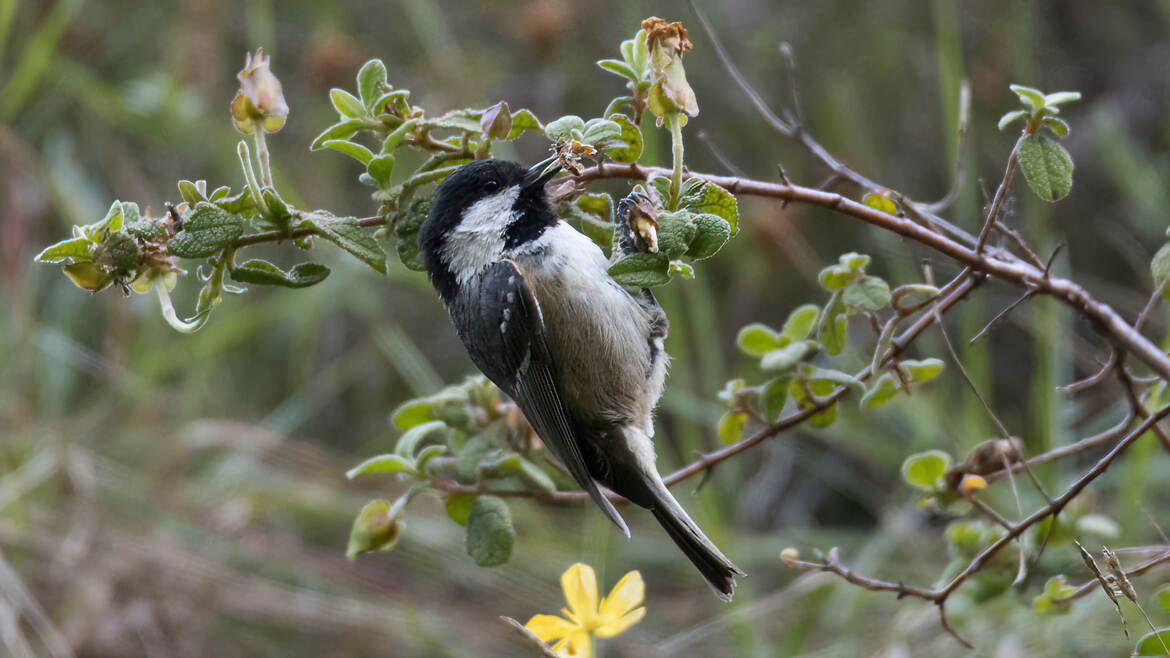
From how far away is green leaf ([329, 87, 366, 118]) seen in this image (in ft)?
4.05

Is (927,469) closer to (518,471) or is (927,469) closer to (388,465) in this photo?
(518,471)

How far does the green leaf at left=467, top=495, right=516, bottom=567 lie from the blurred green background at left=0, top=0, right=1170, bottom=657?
2.98 feet

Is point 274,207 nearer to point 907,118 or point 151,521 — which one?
point 151,521

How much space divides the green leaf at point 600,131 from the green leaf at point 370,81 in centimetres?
26

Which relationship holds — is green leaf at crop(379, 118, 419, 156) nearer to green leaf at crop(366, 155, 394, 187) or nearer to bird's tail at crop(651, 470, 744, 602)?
green leaf at crop(366, 155, 394, 187)

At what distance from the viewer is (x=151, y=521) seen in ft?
9.69

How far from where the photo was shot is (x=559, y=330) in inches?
68.4

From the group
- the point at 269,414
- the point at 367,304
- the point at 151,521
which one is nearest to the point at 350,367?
the point at 269,414

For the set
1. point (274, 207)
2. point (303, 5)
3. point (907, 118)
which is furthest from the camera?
point (303, 5)

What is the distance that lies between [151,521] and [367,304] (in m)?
0.86

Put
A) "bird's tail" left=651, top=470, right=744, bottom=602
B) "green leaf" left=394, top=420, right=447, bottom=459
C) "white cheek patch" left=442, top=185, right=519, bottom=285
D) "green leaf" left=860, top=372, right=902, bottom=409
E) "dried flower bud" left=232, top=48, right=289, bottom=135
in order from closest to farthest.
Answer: "dried flower bud" left=232, top=48, right=289, bottom=135, "green leaf" left=860, top=372, right=902, bottom=409, "green leaf" left=394, top=420, right=447, bottom=459, "bird's tail" left=651, top=470, right=744, bottom=602, "white cheek patch" left=442, top=185, right=519, bottom=285

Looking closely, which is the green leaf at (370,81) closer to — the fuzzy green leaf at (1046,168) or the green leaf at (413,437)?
the green leaf at (413,437)

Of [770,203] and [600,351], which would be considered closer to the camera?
[600,351]

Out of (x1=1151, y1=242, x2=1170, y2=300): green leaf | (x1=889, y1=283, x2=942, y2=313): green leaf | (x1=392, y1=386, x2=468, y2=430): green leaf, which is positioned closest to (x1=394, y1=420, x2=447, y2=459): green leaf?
(x1=392, y1=386, x2=468, y2=430): green leaf
